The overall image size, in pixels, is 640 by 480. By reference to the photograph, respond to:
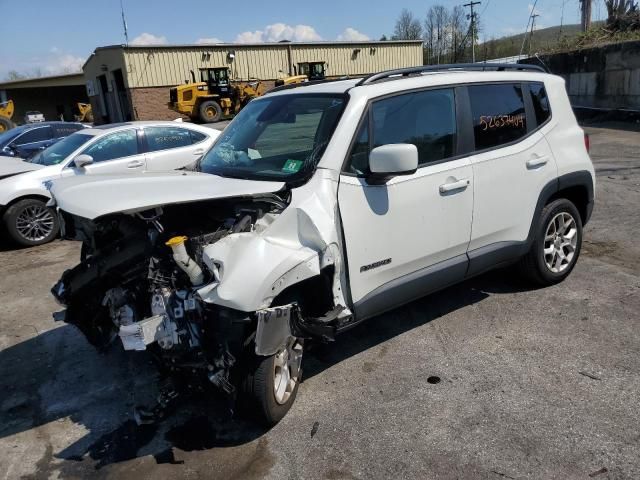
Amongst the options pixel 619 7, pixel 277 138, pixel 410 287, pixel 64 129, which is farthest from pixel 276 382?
pixel 619 7

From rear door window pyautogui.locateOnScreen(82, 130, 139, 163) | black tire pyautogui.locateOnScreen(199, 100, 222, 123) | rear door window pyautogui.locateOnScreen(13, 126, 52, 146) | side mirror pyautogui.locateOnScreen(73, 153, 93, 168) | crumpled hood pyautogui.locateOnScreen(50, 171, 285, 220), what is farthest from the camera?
black tire pyautogui.locateOnScreen(199, 100, 222, 123)

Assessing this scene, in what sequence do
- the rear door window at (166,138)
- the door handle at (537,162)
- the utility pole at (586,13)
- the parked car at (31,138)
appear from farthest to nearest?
the utility pole at (586,13) → the parked car at (31,138) → the rear door window at (166,138) → the door handle at (537,162)

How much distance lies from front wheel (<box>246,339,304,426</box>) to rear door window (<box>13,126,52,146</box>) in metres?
10.9

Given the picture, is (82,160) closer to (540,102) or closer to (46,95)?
(540,102)

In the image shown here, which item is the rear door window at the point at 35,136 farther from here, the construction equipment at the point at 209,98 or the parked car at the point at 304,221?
the construction equipment at the point at 209,98

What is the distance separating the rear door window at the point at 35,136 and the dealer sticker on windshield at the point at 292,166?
34.2ft

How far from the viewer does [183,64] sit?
36.0m

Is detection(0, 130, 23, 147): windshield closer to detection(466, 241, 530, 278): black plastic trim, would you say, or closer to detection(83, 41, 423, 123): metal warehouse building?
detection(466, 241, 530, 278): black plastic trim

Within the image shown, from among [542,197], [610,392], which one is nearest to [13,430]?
[610,392]

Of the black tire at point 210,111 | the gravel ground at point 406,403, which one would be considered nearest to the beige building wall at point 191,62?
the black tire at point 210,111

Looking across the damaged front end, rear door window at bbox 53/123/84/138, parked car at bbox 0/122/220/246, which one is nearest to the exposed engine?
the damaged front end

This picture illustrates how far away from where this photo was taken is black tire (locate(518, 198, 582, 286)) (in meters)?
4.58

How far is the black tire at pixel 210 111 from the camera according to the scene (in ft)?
94.7

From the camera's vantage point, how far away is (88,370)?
4.13 meters
